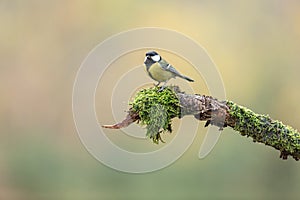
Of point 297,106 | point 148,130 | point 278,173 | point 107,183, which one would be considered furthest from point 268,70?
point 148,130

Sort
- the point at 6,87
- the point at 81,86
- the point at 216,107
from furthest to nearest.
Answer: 1. the point at 6,87
2. the point at 81,86
3. the point at 216,107

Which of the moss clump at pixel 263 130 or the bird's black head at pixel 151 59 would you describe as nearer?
the moss clump at pixel 263 130

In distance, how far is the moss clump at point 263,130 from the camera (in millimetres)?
1453

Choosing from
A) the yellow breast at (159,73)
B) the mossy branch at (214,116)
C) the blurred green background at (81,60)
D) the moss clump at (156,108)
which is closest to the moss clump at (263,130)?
the mossy branch at (214,116)

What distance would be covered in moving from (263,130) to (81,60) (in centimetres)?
314

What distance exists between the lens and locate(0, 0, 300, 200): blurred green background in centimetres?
441

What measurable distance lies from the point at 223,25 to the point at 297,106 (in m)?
1.08

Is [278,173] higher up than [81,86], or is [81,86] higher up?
[278,173]

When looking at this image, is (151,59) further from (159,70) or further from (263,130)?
(263,130)

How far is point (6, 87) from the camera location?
4.43 metres

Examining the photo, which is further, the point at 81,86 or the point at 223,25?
the point at 223,25

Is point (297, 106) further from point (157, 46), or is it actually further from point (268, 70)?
point (157, 46)

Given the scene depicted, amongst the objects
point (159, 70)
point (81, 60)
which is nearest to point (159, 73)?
point (159, 70)

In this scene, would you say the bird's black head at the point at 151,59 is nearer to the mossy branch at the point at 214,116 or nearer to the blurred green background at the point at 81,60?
the mossy branch at the point at 214,116
